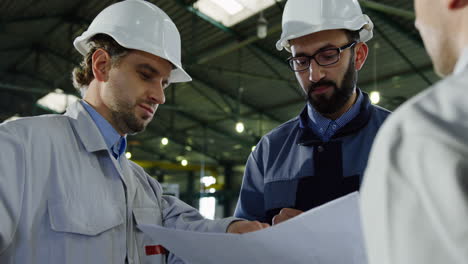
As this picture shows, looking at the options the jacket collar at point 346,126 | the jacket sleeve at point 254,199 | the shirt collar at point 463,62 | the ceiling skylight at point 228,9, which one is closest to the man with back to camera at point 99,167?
the jacket sleeve at point 254,199

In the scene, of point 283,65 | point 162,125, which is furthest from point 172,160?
point 283,65

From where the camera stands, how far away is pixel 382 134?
0.46m

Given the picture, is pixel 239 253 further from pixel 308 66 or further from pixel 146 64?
pixel 146 64

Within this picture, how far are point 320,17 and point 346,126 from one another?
52 cm

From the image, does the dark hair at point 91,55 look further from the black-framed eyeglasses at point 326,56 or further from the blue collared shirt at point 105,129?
the black-framed eyeglasses at point 326,56

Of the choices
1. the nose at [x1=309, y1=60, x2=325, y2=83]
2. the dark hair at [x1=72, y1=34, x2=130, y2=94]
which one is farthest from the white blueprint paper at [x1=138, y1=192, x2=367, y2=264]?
the dark hair at [x1=72, y1=34, x2=130, y2=94]

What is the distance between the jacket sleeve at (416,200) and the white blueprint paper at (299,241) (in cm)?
47

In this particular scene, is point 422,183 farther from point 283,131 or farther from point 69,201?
point 283,131

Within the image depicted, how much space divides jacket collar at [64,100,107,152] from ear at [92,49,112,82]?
21 cm

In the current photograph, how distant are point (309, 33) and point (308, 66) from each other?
0.15m

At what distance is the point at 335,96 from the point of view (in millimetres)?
1903

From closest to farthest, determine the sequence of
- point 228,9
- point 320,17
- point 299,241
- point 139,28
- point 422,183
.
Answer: point 422,183 → point 299,241 → point 320,17 → point 139,28 → point 228,9

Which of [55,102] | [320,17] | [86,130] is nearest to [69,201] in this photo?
[86,130]

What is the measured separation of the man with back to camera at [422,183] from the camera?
0.40 m
